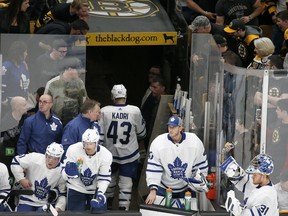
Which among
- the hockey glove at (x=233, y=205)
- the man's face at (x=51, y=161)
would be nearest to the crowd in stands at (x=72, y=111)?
the man's face at (x=51, y=161)

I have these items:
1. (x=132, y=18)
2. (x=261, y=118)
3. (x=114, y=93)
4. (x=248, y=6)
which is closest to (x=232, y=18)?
(x=248, y=6)

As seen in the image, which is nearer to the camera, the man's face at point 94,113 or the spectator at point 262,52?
the man's face at point 94,113

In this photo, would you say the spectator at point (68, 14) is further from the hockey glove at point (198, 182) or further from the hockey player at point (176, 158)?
the hockey glove at point (198, 182)

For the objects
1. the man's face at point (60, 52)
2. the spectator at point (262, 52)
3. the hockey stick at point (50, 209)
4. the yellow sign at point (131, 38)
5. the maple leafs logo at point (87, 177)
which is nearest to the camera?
the hockey stick at point (50, 209)

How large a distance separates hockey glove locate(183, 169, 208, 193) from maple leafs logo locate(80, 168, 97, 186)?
103 cm

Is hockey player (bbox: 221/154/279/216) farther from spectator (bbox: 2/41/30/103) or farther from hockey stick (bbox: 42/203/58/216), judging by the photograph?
spectator (bbox: 2/41/30/103)

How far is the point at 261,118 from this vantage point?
1293cm

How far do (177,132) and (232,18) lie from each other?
349cm

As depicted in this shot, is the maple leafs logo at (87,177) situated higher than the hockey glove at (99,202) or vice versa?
the maple leafs logo at (87,177)

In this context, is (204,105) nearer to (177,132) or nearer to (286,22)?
(177,132)

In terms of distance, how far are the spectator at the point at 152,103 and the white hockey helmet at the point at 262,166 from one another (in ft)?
10.5

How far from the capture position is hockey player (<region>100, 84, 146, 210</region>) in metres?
14.6

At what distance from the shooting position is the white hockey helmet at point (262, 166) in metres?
12.3

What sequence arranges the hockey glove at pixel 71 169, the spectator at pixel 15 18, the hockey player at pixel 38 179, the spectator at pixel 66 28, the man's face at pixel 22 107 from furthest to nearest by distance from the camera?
the spectator at pixel 66 28
the spectator at pixel 15 18
the man's face at pixel 22 107
the hockey player at pixel 38 179
the hockey glove at pixel 71 169
